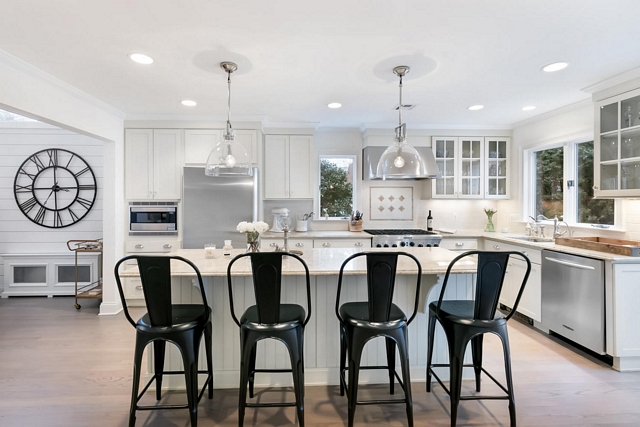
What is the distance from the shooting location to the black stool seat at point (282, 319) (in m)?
1.82

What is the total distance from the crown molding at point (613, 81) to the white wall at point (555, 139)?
1.46 ft

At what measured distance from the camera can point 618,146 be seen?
2.92m

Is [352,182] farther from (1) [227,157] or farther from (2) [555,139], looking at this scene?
(1) [227,157]

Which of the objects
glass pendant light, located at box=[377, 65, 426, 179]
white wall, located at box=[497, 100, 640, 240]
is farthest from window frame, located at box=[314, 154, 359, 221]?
glass pendant light, located at box=[377, 65, 426, 179]

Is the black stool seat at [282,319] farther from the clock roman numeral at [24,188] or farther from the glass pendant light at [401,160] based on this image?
the clock roman numeral at [24,188]

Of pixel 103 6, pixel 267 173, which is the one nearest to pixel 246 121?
pixel 267 173

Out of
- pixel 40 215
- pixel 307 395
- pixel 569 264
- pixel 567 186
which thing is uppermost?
pixel 567 186

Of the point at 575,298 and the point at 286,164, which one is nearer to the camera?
the point at 575,298

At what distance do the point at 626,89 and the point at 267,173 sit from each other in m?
3.79

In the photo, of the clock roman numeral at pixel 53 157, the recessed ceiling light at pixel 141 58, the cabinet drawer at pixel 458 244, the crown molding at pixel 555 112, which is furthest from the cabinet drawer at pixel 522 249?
the clock roman numeral at pixel 53 157

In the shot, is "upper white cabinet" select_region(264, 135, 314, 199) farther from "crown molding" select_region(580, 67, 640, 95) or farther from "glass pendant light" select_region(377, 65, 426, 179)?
"crown molding" select_region(580, 67, 640, 95)

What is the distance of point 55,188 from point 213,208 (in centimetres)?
247

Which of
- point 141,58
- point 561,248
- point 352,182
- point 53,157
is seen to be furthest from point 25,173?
point 561,248

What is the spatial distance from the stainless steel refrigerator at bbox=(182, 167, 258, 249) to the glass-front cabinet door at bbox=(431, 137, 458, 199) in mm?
2625
